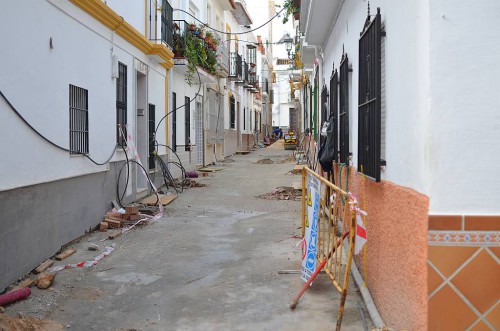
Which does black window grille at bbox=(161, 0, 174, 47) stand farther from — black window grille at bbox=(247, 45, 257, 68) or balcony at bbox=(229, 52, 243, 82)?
black window grille at bbox=(247, 45, 257, 68)

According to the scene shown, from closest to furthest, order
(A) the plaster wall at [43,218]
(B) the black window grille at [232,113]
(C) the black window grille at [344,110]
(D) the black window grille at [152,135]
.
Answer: (A) the plaster wall at [43,218]
(C) the black window grille at [344,110]
(D) the black window grille at [152,135]
(B) the black window grille at [232,113]

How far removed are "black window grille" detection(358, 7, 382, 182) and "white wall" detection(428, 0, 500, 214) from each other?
1125 mm

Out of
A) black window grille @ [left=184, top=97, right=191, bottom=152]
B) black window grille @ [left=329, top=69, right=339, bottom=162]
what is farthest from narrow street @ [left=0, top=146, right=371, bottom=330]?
black window grille @ [left=184, top=97, right=191, bottom=152]

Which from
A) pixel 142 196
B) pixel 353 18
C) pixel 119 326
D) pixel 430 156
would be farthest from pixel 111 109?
pixel 430 156

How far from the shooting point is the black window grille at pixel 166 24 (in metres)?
12.9

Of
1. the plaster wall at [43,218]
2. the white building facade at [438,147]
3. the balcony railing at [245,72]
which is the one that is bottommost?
the plaster wall at [43,218]

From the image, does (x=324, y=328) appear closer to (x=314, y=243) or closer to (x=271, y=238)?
(x=314, y=243)

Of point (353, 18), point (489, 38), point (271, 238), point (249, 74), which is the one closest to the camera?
point (489, 38)

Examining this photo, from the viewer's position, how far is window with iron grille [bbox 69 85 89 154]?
23.5ft

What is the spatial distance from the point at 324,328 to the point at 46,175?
376cm

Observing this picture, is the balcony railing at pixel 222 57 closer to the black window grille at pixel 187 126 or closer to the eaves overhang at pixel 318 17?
the black window grille at pixel 187 126

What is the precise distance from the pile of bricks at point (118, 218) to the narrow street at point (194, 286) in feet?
0.94

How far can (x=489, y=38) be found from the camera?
2736mm

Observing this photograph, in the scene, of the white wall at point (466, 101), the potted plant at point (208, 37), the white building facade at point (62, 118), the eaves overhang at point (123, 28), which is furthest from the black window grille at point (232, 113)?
the white wall at point (466, 101)
